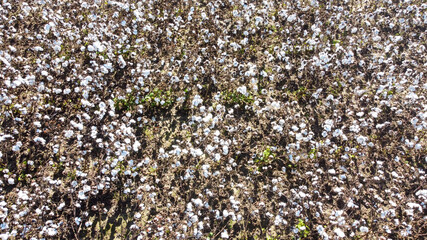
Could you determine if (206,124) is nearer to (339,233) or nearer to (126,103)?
(126,103)

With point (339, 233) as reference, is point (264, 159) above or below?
above

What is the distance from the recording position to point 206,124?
6160 millimetres

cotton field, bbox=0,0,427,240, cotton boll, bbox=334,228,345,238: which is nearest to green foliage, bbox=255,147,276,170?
cotton field, bbox=0,0,427,240

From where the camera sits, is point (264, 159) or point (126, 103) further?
point (126, 103)

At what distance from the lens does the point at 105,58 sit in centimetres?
677

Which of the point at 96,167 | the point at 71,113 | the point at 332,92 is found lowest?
the point at 96,167

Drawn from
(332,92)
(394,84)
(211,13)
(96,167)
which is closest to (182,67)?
(211,13)

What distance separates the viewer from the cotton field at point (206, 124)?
4.96 metres

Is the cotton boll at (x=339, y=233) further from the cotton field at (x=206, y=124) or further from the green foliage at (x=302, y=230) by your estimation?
the green foliage at (x=302, y=230)

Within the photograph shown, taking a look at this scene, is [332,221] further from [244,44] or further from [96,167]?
[244,44]

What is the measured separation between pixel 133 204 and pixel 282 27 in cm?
649

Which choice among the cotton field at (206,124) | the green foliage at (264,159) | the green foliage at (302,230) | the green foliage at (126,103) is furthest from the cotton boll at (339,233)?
Answer: the green foliage at (126,103)

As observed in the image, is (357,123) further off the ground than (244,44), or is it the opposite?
(244,44)

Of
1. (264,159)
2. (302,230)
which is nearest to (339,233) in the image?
(302,230)
